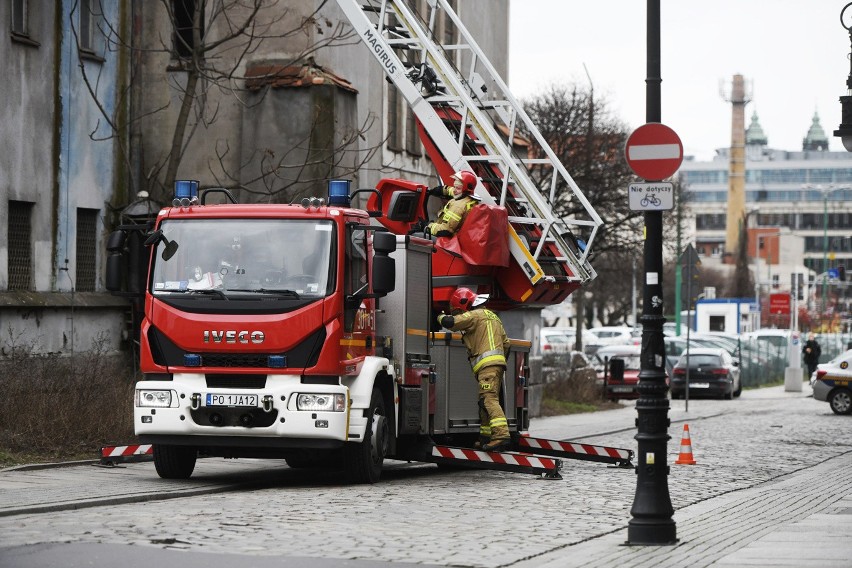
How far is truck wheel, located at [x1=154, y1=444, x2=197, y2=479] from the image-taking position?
15938 millimetres

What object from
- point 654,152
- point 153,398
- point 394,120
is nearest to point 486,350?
point 153,398

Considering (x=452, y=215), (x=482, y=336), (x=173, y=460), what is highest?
(x=452, y=215)

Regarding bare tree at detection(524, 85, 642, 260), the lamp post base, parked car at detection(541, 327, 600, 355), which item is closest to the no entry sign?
parked car at detection(541, 327, 600, 355)

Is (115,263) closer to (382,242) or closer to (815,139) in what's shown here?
(382,242)

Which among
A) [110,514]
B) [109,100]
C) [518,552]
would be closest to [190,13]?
[109,100]

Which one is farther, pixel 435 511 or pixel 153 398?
pixel 153 398

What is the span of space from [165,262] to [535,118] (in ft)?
103

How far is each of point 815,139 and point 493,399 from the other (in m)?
178

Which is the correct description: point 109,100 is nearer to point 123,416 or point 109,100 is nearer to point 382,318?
point 123,416

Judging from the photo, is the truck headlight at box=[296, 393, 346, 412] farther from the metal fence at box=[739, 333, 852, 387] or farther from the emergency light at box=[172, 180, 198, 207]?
the metal fence at box=[739, 333, 852, 387]

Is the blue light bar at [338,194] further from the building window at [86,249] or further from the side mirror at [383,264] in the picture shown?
the building window at [86,249]

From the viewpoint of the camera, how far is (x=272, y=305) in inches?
599

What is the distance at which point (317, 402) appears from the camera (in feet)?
49.7

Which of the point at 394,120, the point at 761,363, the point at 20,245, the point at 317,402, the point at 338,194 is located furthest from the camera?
the point at 761,363
